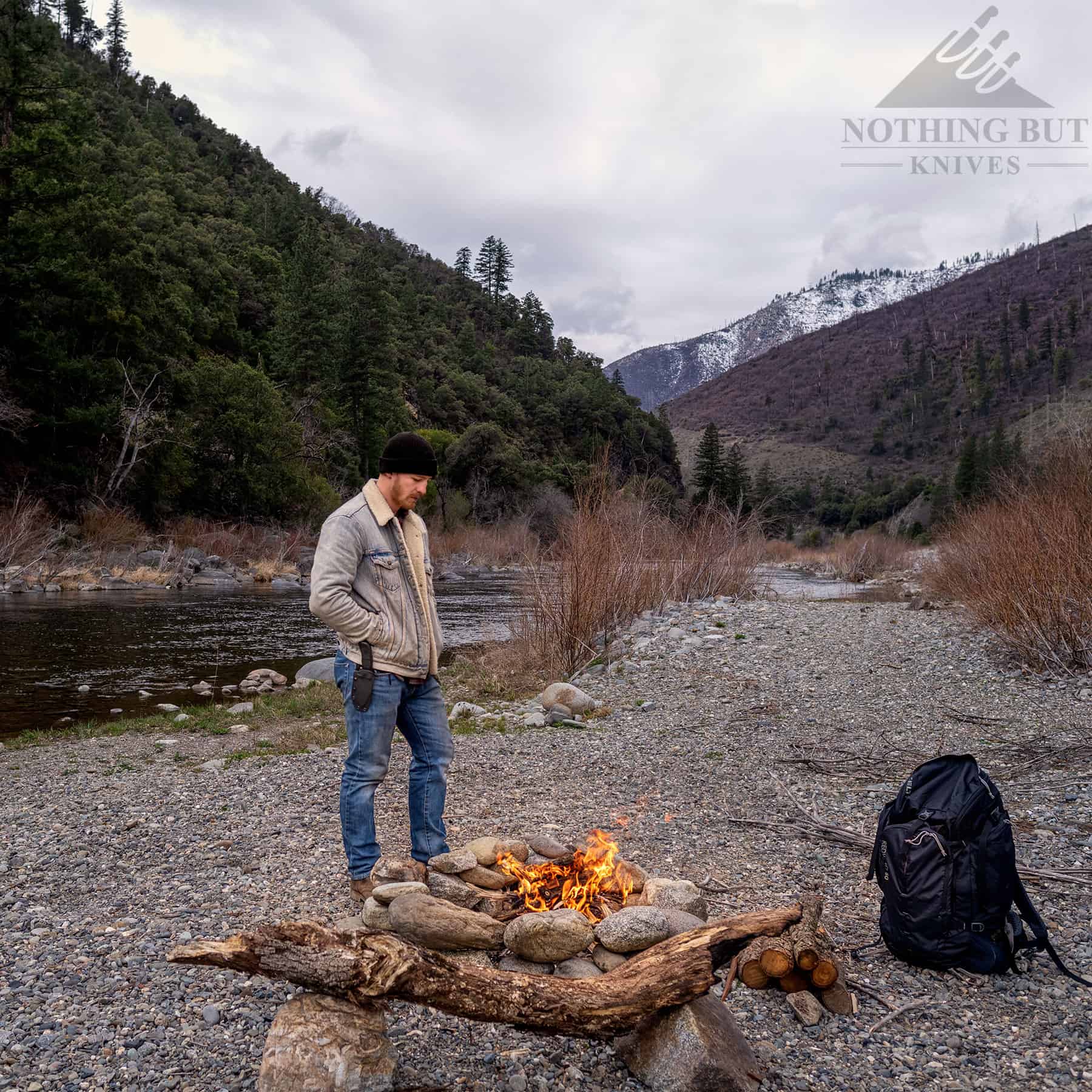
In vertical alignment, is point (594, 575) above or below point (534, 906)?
above

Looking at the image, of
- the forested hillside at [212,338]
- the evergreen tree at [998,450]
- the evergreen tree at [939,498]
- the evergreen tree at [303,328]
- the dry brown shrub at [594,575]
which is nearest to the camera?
the dry brown shrub at [594,575]

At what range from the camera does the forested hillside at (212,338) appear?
30.1 metres

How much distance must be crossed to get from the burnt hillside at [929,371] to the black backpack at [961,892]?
99.7 meters

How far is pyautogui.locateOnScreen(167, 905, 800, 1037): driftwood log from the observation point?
102 inches

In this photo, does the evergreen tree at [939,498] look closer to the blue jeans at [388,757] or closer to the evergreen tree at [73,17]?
the blue jeans at [388,757]

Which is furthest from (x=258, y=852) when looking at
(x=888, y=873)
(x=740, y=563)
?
(x=740, y=563)

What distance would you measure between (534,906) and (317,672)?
9556 mm

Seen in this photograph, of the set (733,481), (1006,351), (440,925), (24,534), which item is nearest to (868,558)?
(733,481)

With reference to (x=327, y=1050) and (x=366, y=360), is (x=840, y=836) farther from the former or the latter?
(x=366, y=360)

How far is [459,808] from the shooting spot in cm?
579

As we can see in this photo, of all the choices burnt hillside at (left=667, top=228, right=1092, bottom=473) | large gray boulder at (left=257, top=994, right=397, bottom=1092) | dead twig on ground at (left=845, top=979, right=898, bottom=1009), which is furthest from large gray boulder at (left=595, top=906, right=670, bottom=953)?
burnt hillside at (left=667, top=228, right=1092, bottom=473)

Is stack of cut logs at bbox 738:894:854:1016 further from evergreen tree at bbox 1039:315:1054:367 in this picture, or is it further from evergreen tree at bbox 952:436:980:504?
evergreen tree at bbox 1039:315:1054:367

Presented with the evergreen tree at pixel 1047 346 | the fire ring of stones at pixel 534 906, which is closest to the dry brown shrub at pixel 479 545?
the fire ring of stones at pixel 534 906

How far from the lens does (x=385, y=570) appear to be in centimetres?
395
